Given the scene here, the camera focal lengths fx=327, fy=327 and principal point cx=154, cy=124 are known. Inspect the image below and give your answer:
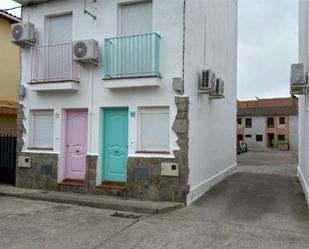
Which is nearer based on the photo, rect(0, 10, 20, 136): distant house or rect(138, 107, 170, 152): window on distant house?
rect(138, 107, 170, 152): window on distant house

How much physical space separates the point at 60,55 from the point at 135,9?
7.94 feet

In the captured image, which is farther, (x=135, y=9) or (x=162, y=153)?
(x=135, y=9)

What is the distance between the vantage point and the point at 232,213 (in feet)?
23.2

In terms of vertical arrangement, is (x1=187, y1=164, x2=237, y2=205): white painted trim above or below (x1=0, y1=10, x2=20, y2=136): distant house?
below

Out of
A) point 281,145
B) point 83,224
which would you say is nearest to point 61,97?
point 83,224

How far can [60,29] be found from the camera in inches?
371

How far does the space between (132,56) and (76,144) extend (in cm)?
296

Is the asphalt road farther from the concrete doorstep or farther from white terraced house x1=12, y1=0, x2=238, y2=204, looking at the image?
white terraced house x1=12, y1=0, x2=238, y2=204

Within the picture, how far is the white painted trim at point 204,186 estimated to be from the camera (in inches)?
317

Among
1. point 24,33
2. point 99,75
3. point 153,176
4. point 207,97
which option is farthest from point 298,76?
point 24,33

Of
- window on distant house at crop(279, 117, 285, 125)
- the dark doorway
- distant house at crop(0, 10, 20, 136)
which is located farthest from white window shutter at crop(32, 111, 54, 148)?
the dark doorway

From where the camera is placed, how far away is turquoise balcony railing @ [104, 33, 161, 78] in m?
7.89

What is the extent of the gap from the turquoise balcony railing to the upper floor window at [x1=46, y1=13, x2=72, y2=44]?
63.9 inches

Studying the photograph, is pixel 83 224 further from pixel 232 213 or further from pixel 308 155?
pixel 308 155
